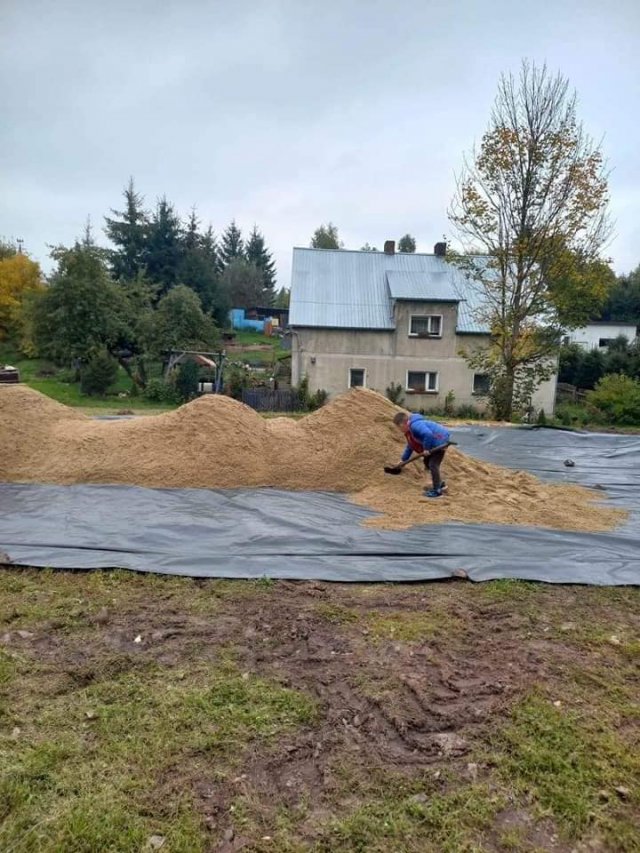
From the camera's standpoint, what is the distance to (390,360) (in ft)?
Answer: 71.3

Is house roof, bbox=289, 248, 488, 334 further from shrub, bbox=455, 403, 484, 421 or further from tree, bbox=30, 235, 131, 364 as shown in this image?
tree, bbox=30, 235, 131, 364

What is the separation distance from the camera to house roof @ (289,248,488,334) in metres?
21.5

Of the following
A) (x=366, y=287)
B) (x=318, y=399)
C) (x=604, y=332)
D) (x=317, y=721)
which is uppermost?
(x=604, y=332)

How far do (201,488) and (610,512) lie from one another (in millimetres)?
5049

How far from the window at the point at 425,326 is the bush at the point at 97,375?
12.3m

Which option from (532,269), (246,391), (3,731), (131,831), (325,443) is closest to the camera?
(131,831)

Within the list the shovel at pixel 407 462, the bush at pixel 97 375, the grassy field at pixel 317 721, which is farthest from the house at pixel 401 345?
the grassy field at pixel 317 721

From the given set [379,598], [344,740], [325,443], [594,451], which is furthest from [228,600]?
[594,451]

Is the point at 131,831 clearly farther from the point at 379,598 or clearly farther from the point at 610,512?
the point at 610,512

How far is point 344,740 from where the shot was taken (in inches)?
104

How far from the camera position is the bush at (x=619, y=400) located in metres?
18.2

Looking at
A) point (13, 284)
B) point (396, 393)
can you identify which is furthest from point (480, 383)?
point (13, 284)

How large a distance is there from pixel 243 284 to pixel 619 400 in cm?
3635

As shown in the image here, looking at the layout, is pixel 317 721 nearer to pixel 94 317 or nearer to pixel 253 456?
pixel 253 456
